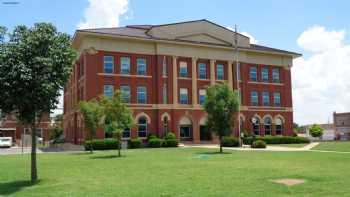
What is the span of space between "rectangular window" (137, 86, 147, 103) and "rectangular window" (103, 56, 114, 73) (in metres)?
4.27

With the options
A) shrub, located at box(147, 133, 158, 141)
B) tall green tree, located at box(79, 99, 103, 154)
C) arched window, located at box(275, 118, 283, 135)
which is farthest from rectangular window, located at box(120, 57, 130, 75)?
arched window, located at box(275, 118, 283, 135)

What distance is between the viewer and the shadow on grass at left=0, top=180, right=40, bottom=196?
1318 cm

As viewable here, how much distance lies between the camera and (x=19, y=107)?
49.6ft

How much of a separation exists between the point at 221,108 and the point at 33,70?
22030 mm

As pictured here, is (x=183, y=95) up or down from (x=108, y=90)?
down

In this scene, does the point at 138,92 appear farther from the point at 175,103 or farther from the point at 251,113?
the point at 251,113

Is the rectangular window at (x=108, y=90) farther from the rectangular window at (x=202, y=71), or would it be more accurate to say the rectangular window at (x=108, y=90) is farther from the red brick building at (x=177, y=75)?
the rectangular window at (x=202, y=71)

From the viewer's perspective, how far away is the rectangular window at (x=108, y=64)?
50.2m

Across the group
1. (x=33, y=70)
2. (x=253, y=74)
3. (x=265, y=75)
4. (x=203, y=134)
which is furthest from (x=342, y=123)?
(x=33, y=70)

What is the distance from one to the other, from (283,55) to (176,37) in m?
18.2

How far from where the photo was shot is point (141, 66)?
172 feet

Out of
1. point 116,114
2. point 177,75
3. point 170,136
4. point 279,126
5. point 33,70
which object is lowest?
point 170,136

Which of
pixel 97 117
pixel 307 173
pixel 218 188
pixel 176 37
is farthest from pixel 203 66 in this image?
pixel 218 188

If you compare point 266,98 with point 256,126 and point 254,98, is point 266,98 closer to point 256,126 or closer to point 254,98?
point 254,98
